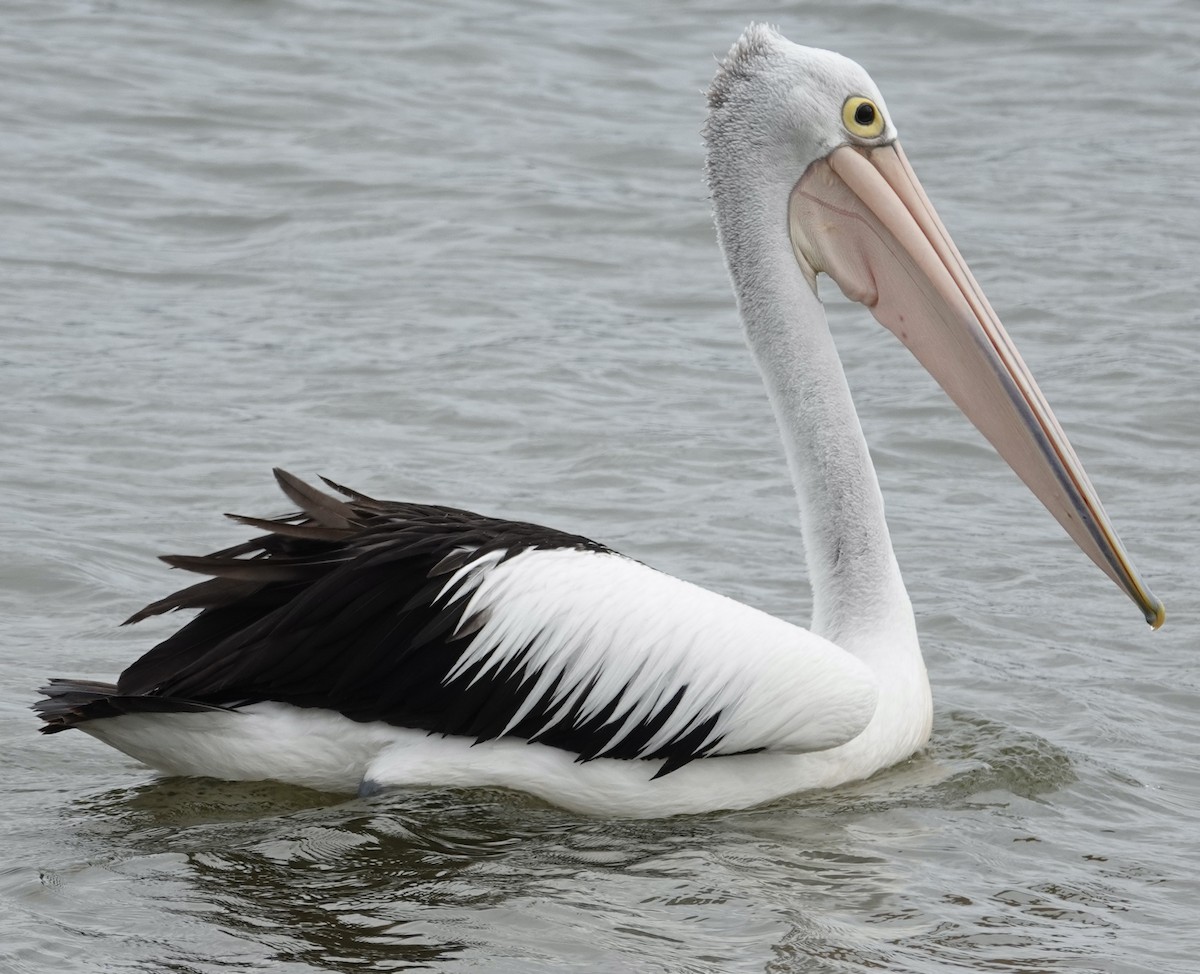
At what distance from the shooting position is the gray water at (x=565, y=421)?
3850 mm

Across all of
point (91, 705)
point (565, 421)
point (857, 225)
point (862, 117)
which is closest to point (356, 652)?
point (91, 705)

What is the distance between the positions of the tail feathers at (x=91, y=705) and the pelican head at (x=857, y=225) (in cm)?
168

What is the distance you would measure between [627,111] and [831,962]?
8.47m

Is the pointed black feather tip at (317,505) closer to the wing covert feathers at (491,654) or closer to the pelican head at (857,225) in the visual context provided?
the wing covert feathers at (491,654)

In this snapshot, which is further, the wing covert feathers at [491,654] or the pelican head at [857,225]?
the pelican head at [857,225]

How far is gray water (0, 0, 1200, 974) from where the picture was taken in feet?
12.6

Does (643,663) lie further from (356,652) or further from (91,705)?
(91,705)

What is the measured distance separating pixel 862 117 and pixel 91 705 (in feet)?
7.30

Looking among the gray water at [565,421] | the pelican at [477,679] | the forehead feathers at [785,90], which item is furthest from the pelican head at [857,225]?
the gray water at [565,421]

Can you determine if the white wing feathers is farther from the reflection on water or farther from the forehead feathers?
the forehead feathers

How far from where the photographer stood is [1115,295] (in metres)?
8.74

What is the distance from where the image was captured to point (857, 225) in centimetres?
482

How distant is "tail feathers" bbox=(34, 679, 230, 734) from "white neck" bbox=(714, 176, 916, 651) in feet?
4.77

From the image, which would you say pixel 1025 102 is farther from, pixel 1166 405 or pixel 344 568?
pixel 344 568
